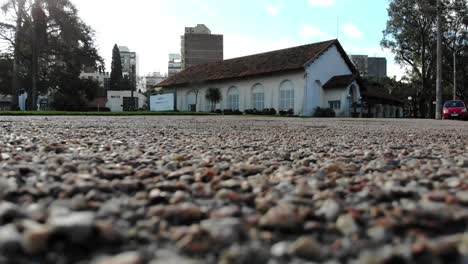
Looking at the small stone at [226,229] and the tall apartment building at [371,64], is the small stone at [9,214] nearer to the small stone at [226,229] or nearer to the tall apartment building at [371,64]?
the small stone at [226,229]

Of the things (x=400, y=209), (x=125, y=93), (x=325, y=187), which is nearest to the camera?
(x=400, y=209)

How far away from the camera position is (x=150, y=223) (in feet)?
3.61

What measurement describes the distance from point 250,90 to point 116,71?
39.3 m

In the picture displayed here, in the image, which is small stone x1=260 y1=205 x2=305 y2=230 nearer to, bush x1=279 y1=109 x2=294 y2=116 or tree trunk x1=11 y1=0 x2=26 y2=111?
bush x1=279 y1=109 x2=294 y2=116

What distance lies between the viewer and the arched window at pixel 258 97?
33.7 m

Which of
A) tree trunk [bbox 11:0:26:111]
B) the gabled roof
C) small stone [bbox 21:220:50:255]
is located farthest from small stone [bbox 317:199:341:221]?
tree trunk [bbox 11:0:26:111]

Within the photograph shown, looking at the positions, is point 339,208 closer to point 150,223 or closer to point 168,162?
point 150,223

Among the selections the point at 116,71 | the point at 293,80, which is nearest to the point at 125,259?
the point at 293,80

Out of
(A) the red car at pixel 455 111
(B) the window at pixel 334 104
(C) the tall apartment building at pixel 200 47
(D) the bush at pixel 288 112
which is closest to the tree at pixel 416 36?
(B) the window at pixel 334 104

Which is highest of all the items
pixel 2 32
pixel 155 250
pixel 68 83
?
pixel 2 32

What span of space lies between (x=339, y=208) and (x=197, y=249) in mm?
517

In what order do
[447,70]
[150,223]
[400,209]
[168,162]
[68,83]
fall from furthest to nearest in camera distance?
[447,70] → [68,83] → [168,162] → [400,209] → [150,223]

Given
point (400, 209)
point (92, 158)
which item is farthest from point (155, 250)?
point (92, 158)

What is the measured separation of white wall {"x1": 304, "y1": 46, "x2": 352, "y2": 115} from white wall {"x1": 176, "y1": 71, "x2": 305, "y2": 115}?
570 millimetres
